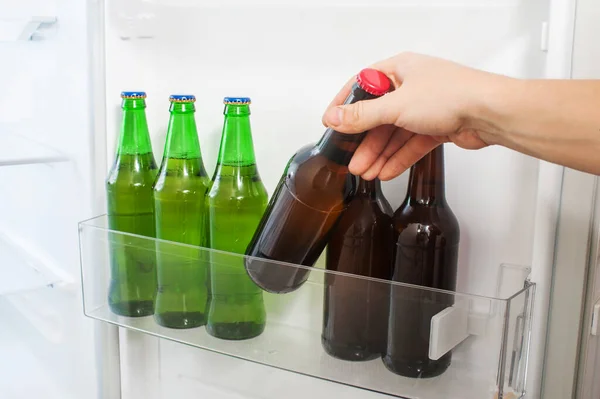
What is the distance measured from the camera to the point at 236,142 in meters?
0.90

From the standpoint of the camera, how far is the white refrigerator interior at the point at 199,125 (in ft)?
2.60

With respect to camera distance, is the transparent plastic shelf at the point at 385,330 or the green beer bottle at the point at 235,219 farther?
the green beer bottle at the point at 235,219

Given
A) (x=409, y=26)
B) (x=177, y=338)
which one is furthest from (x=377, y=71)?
(x=177, y=338)

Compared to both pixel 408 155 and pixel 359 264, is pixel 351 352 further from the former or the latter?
pixel 408 155

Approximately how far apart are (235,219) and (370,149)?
9.3 inches

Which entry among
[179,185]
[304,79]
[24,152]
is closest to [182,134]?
[179,185]

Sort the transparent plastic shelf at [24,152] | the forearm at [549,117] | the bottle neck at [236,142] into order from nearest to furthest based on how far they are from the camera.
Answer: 1. the forearm at [549,117]
2. the bottle neck at [236,142]
3. the transparent plastic shelf at [24,152]

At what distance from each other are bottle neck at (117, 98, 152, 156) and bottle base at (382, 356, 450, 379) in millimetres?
487

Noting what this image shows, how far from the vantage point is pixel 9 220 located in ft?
4.45

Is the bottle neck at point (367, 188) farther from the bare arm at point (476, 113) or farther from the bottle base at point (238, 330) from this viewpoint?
the bottle base at point (238, 330)

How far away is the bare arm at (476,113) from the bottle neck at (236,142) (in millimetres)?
197

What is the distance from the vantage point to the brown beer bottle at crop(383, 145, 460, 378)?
0.76 metres

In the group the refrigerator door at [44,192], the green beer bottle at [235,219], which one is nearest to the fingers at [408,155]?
the green beer bottle at [235,219]

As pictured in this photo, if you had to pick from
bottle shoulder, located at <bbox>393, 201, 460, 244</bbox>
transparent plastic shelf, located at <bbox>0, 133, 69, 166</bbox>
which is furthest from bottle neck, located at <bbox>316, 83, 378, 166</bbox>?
transparent plastic shelf, located at <bbox>0, 133, 69, 166</bbox>
